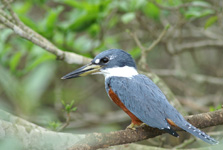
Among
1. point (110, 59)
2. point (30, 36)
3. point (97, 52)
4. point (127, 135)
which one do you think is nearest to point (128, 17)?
point (110, 59)

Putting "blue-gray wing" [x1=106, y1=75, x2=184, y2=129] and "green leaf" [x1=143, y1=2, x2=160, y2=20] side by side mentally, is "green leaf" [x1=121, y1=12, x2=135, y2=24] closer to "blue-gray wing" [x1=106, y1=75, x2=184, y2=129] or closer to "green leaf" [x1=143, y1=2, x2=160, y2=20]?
"green leaf" [x1=143, y1=2, x2=160, y2=20]

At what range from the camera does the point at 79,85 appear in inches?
260

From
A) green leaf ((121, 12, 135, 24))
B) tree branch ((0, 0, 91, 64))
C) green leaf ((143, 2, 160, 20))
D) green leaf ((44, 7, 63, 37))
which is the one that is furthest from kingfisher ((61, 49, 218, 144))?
green leaf ((143, 2, 160, 20))

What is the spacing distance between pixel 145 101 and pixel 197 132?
20.7 inches

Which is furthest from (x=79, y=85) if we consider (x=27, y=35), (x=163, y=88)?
(x=27, y=35)

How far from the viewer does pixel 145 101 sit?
2.84m

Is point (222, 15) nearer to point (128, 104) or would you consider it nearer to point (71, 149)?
point (128, 104)

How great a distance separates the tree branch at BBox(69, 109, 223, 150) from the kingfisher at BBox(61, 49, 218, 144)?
0.11 meters

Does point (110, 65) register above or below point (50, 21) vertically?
below

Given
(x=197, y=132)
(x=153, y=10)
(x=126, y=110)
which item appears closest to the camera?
(x=197, y=132)

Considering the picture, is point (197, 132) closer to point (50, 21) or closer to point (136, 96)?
point (136, 96)

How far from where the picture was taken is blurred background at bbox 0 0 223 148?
3.97m

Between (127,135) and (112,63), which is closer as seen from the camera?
(127,135)

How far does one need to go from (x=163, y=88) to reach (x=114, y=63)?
2.50 feet
